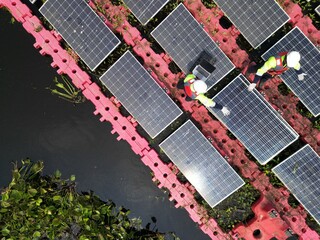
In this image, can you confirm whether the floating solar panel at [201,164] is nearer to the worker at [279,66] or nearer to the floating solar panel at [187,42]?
the floating solar panel at [187,42]

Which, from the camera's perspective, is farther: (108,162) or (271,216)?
(108,162)

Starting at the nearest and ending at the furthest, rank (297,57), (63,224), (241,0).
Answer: (297,57), (241,0), (63,224)

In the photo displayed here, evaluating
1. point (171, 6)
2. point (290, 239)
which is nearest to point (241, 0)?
point (171, 6)

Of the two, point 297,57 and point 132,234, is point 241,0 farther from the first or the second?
point 132,234

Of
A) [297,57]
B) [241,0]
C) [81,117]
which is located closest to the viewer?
[297,57]

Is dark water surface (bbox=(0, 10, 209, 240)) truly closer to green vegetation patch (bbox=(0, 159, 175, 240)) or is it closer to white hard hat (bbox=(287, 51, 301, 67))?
green vegetation patch (bbox=(0, 159, 175, 240))

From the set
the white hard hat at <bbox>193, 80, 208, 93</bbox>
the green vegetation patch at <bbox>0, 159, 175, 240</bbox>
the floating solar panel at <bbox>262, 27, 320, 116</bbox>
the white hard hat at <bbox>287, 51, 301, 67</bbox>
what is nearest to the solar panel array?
the floating solar panel at <bbox>262, 27, 320, 116</bbox>
